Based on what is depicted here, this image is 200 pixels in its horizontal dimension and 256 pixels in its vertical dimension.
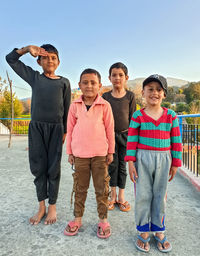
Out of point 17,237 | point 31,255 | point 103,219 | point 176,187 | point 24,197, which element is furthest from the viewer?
point 176,187

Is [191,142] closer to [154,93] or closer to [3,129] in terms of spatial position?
[154,93]

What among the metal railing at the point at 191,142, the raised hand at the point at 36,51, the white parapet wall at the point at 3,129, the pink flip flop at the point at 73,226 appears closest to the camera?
the pink flip flop at the point at 73,226

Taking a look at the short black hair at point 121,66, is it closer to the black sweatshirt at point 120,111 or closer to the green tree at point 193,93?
the black sweatshirt at point 120,111

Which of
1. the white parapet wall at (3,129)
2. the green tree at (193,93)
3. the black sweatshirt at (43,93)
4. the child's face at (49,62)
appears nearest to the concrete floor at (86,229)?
the black sweatshirt at (43,93)

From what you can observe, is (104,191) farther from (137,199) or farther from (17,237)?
(17,237)

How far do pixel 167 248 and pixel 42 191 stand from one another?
1307 millimetres

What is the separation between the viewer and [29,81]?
206 cm

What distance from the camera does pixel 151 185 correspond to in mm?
1647

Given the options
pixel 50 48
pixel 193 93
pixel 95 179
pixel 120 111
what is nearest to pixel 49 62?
pixel 50 48

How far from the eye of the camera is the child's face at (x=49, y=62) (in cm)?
203

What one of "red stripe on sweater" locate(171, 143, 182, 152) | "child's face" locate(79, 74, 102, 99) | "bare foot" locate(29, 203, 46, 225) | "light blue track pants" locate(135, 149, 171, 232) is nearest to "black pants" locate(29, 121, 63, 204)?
"bare foot" locate(29, 203, 46, 225)

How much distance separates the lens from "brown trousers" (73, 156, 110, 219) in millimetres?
1817

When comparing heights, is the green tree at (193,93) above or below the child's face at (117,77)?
above

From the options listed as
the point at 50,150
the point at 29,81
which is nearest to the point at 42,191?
the point at 50,150
